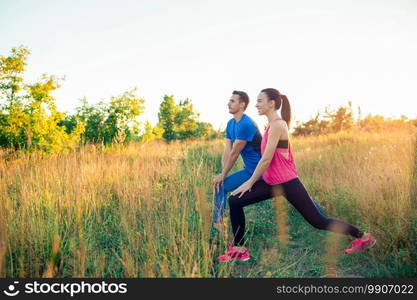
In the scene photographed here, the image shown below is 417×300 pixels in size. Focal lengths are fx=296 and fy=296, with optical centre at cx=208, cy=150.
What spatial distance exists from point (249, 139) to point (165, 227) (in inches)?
57.6

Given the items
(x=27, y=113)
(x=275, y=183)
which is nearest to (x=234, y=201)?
(x=275, y=183)

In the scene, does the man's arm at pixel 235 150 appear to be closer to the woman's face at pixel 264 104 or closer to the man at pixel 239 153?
the man at pixel 239 153

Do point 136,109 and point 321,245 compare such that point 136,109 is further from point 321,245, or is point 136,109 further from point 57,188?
point 321,245

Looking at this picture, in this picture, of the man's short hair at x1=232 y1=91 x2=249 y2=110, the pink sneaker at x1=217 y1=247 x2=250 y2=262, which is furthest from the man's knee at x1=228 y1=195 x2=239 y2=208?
the man's short hair at x1=232 y1=91 x2=249 y2=110

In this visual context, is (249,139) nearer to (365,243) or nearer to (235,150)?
(235,150)

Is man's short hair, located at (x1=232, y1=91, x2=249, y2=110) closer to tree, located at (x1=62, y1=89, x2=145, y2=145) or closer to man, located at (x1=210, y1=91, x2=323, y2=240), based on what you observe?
man, located at (x1=210, y1=91, x2=323, y2=240)

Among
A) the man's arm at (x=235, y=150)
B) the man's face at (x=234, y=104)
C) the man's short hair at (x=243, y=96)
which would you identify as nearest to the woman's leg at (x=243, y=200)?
the man's arm at (x=235, y=150)

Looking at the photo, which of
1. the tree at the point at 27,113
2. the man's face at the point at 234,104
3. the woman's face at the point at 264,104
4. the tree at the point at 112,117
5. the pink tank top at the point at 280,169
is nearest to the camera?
the pink tank top at the point at 280,169

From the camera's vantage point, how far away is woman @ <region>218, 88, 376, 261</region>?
308 cm

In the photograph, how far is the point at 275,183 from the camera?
10.4ft

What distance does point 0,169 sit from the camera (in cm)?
498

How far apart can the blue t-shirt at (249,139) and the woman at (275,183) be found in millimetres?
431

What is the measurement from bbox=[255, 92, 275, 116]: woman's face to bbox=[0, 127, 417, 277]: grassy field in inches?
45.7

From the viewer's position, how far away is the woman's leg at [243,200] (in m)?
3.19
